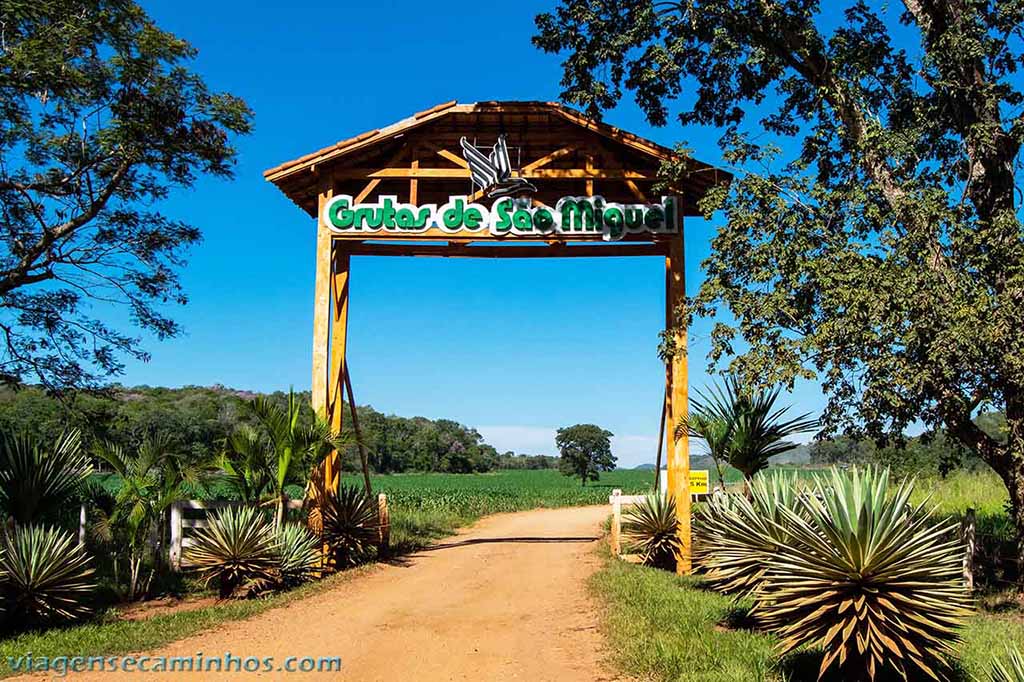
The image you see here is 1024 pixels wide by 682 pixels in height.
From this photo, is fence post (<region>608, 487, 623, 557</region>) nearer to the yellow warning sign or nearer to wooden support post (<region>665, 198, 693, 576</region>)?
wooden support post (<region>665, 198, 693, 576</region>)

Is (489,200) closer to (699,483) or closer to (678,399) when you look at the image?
(678,399)

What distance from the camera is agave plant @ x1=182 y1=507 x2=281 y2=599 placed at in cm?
1019

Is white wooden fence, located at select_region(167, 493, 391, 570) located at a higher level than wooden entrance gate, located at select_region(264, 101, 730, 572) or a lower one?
lower

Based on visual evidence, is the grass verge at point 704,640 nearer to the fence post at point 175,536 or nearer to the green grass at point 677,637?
the green grass at point 677,637

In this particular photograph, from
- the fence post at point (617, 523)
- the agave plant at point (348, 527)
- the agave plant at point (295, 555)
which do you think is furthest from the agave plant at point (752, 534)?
the agave plant at point (348, 527)

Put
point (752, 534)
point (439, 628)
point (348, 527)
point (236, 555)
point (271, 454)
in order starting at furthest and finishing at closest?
point (348, 527)
point (271, 454)
point (236, 555)
point (439, 628)
point (752, 534)

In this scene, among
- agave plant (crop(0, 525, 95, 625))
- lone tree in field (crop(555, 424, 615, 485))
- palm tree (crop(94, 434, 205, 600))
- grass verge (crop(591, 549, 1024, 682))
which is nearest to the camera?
grass verge (crop(591, 549, 1024, 682))

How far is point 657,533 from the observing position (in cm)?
1298

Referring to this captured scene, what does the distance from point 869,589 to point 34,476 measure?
30.8ft

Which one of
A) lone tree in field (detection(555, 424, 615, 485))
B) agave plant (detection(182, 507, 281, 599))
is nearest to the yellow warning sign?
agave plant (detection(182, 507, 281, 599))

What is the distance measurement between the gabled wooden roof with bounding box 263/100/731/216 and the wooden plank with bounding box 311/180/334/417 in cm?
77

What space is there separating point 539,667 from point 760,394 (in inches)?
273

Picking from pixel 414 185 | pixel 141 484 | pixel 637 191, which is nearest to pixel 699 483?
pixel 637 191

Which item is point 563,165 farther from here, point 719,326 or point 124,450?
point 124,450
